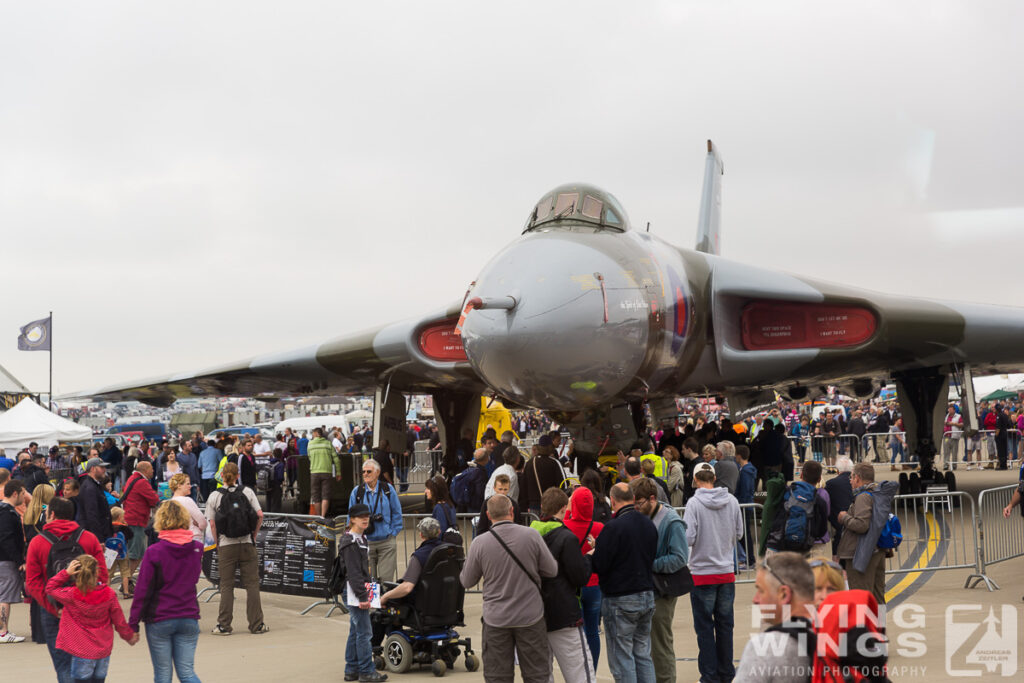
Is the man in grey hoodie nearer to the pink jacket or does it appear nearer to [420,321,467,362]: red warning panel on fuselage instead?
the pink jacket

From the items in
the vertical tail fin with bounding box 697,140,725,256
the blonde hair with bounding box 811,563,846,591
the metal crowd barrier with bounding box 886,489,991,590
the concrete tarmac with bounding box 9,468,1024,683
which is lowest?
the concrete tarmac with bounding box 9,468,1024,683

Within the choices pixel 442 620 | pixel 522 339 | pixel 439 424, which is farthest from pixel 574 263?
pixel 439 424

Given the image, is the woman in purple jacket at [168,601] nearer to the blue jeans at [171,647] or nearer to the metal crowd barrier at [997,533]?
the blue jeans at [171,647]

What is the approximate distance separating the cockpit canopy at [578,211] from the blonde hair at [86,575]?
285 inches

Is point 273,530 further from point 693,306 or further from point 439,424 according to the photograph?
point 439,424

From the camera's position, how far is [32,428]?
928 inches

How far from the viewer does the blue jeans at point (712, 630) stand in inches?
259

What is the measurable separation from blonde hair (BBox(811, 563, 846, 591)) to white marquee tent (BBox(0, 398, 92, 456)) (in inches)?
902

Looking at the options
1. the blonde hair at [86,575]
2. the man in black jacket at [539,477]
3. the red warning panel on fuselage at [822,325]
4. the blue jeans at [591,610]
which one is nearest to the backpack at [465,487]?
the man in black jacket at [539,477]

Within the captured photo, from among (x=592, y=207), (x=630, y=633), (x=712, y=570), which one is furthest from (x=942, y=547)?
(x=630, y=633)

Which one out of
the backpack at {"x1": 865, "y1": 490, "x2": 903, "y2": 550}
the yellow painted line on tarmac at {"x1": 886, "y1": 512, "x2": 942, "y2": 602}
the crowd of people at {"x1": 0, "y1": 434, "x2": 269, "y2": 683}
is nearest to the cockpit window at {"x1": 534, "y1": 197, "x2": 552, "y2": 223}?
the crowd of people at {"x1": 0, "y1": 434, "x2": 269, "y2": 683}

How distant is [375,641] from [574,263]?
4721 mm

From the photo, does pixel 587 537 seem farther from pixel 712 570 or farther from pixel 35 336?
pixel 35 336

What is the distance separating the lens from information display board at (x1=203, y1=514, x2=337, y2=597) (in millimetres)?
9461
